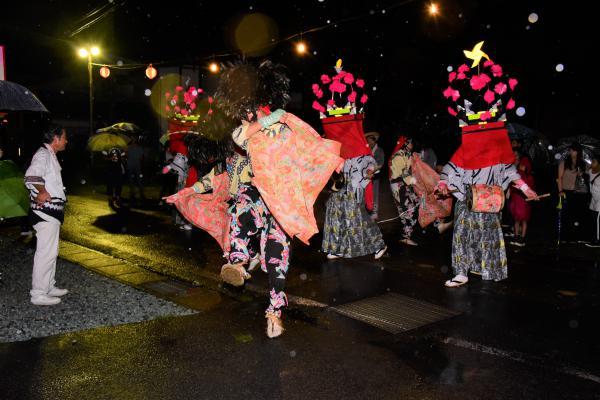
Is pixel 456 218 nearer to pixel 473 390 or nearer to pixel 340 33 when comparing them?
pixel 473 390

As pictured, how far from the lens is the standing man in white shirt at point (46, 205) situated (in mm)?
5293

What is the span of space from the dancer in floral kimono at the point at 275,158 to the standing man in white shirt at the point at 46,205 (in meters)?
1.95

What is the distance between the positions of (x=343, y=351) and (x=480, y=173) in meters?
3.07

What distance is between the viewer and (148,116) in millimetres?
→ 33688

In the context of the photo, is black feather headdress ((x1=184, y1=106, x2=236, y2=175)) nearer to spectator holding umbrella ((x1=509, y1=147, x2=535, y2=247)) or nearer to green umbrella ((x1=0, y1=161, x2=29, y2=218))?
green umbrella ((x1=0, y1=161, x2=29, y2=218))

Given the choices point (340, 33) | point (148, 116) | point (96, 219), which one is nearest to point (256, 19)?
point (340, 33)

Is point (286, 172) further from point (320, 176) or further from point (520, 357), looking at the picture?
point (520, 357)

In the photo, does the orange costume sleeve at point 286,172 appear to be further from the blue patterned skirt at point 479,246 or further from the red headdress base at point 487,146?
the blue patterned skirt at point 479,246

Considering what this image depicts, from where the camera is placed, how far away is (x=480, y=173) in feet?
21.1

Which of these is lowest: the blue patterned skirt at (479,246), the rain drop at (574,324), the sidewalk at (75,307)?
Answer: the rain drop at (574,324)

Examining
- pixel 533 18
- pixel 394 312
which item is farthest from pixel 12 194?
pixel 533 18

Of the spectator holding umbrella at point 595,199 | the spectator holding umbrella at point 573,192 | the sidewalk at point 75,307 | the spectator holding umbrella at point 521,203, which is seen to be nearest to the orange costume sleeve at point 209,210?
the sidewalk at point 75,307

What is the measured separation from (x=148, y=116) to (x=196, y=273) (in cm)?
2827

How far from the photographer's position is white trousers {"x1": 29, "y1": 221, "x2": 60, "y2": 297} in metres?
5.44
